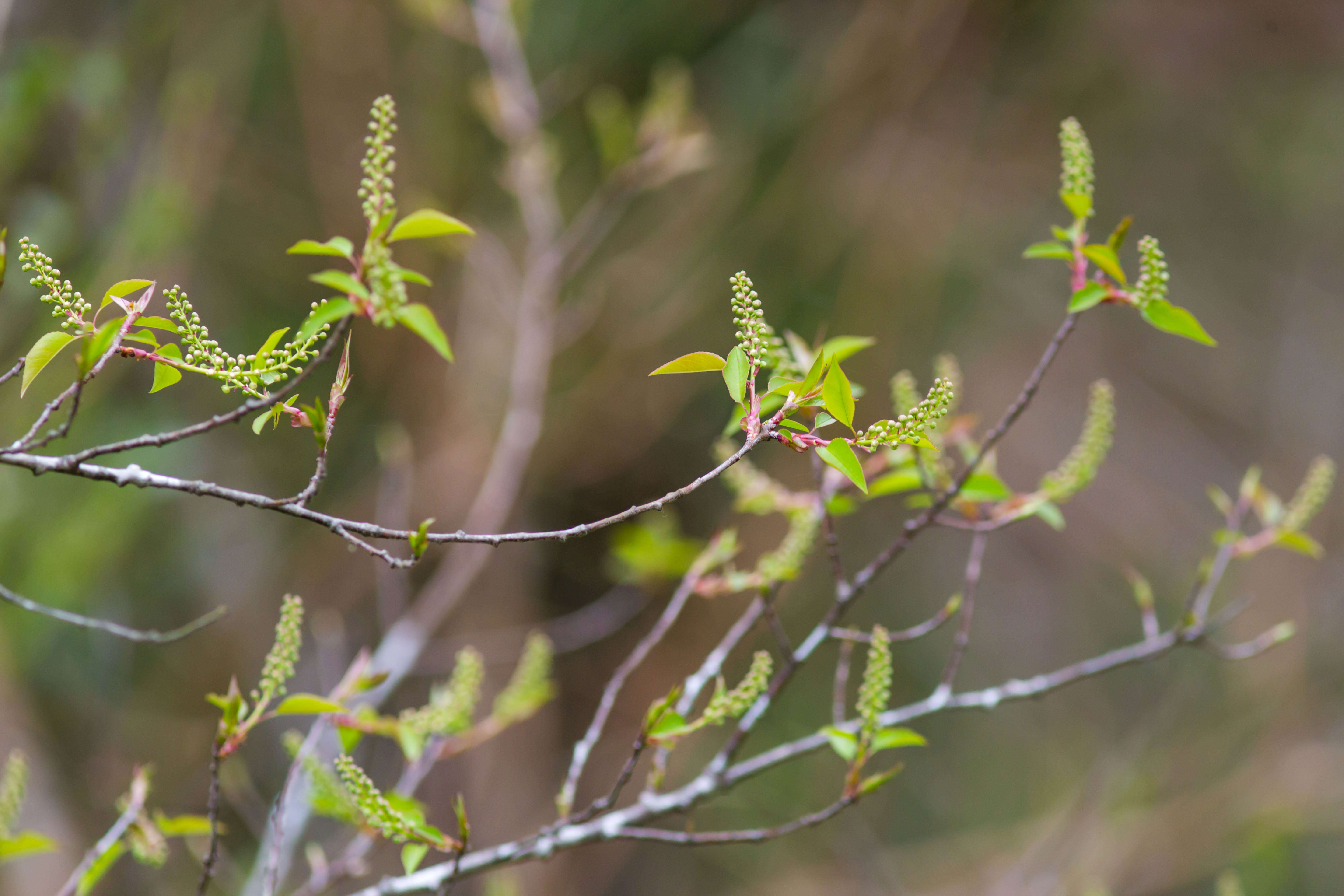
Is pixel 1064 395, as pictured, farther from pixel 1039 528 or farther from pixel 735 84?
pixel 735 84

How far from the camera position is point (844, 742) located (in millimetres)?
654

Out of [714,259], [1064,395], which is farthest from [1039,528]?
[714,259]

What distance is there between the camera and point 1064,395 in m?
3.31

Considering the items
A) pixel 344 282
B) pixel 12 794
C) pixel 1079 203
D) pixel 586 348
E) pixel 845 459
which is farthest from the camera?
pixel 586 348

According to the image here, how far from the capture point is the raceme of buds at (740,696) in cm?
64

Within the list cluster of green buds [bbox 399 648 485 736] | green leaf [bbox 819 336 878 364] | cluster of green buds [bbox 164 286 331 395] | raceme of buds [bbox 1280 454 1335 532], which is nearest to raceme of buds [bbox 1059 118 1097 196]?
green leaf [bbox 819 336 878 364]

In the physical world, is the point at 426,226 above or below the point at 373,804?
above

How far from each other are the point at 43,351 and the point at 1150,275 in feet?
2.26

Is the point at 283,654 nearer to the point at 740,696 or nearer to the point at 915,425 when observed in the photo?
the point at 740,696

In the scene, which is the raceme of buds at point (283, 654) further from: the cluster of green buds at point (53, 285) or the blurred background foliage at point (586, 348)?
the blurred background foliage at point (586, 348)

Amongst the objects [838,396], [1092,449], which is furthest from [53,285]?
[1092,449]

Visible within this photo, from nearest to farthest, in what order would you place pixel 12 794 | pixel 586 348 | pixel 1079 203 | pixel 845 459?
pixel 845 459 → pixel 1079 203 → pixel 12 794 → pixel 586 348

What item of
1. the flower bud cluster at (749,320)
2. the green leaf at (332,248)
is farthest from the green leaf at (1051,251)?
the green leaf at (332,248)

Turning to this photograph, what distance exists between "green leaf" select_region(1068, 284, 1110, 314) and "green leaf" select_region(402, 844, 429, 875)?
0.61m
